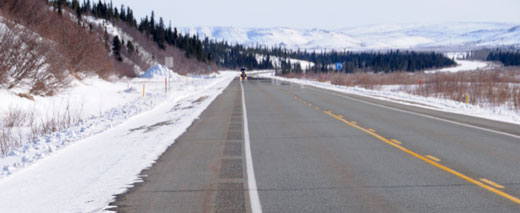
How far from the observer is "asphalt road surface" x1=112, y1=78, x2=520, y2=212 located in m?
5.31

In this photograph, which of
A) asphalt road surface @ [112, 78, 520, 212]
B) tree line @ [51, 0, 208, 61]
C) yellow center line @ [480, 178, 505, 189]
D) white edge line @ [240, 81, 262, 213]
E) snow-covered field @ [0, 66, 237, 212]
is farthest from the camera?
tree line @ [51, 0, 208, 61]

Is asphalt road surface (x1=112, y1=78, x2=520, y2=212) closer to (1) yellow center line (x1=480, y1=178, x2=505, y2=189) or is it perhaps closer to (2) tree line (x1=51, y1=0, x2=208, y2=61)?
(1) yellow center line (x1=480, y1=178, x2=505, y2=189)

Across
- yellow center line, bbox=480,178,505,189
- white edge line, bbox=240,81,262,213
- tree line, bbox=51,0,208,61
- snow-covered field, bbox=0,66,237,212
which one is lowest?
snow-covered field, bbox=0,66,237,212

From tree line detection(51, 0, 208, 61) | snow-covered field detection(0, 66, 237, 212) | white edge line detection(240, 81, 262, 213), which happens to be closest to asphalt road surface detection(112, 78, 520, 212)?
white edge line detection(240, 81, 262, 213)

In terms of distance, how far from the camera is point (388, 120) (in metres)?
14.6

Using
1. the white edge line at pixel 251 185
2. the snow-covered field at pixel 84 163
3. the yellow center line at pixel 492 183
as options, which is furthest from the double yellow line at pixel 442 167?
the snow-covered field at pixel 84 163

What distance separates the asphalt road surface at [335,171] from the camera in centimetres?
Answer: 531

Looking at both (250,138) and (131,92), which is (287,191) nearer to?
(250,138)

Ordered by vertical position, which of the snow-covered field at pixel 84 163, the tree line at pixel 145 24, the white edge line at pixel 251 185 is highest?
the tree line at pixel 145 24

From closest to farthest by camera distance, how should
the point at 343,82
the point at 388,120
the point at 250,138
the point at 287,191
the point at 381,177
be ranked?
1. the point at 287,191
2. the point at 381,177
3. the point at 250,138
4. the point at 388,120
5. the point at 343,82

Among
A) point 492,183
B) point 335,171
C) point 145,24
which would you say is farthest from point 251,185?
point 145,24

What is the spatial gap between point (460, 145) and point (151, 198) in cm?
724

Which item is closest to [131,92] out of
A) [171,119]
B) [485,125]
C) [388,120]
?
[171,119]

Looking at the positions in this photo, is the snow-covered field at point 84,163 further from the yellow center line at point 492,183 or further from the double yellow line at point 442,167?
the yellow center line at point 492,183
